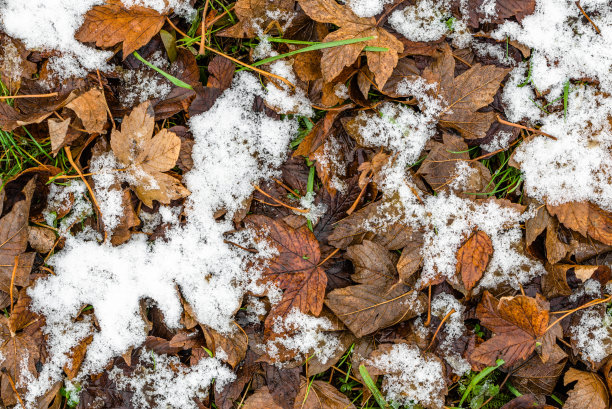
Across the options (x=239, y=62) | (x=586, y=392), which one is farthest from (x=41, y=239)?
(x=586, y=392)

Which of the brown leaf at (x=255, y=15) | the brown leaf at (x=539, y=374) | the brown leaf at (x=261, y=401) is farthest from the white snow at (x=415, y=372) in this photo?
the brown leaf at (x=255, y=15)

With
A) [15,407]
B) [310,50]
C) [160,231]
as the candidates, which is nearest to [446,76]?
[310,50]

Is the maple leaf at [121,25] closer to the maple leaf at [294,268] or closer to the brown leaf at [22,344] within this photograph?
the maple leaf at [294,268]

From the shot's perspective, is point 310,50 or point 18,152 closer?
point 310,50

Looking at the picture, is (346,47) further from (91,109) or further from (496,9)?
(91,109)

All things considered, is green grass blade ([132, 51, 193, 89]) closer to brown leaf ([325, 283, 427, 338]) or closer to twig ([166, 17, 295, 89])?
twig ([166, 17, 295, 89])

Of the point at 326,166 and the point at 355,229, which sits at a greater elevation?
the point at 326,166

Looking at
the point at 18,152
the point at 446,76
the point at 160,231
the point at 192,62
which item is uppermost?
the point at 446,76

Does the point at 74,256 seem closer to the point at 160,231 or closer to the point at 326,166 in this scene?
the point at 160,231
